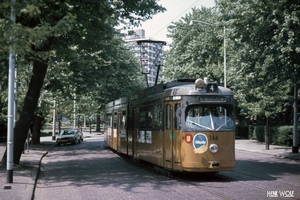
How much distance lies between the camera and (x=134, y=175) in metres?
14.2

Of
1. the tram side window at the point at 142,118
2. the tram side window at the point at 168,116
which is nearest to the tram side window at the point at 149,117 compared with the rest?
the tram side window at the point at 142,118

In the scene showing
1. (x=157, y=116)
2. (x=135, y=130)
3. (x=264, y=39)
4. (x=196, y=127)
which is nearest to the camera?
(x=196, y=127)

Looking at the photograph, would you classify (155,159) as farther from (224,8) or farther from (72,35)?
(224,8)

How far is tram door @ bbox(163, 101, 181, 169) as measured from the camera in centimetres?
1266

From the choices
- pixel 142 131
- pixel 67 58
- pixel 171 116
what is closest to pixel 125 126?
pixel 142 131

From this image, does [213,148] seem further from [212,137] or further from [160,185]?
[160,185]

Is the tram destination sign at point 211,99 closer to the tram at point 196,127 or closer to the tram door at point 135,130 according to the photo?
the tram at point 196,127

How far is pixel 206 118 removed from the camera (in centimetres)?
1238

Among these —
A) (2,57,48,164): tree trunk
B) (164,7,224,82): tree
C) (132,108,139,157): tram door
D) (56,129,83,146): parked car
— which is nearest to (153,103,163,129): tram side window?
(132,108,139,157): tram door

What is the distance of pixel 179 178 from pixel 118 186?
2.26 m

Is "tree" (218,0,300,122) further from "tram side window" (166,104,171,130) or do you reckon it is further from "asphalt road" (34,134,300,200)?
"tram side window" (166,104,171,130)

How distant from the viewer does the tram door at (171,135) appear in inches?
498

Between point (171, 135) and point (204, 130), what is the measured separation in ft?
4.11

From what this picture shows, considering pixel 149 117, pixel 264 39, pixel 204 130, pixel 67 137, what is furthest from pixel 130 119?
pixel 67 137
